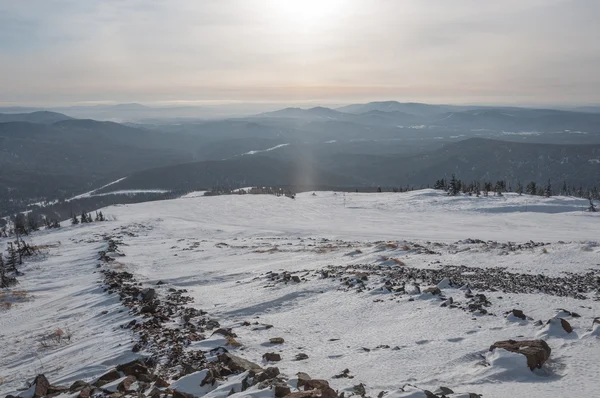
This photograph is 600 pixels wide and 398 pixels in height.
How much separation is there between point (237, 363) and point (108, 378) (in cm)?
292

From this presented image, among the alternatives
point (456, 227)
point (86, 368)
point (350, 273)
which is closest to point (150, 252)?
point (350, 273)

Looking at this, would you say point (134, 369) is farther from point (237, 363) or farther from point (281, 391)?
point (281, 391)

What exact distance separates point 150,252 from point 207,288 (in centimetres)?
1522

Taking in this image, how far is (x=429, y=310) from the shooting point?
40.3 feet

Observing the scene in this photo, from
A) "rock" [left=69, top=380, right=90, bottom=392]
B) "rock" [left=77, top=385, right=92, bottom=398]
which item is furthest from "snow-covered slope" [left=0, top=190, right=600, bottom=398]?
"rock" [left=77, top=385, right=92, bottom=398]

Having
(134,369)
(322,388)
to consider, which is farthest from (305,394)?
(134,369)

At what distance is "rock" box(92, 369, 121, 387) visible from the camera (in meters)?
8.73

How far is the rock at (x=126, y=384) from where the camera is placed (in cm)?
822

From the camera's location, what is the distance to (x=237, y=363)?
8.89 meters

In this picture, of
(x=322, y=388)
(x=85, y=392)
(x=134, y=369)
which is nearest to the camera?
(x=322, y=388)

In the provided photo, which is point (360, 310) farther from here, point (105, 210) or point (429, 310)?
point (105, 210)

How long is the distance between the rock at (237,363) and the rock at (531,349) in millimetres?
5349

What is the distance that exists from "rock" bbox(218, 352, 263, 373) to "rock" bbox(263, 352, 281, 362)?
503 mm

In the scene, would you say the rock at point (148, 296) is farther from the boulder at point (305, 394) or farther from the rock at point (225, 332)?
the boulder at point (305, 394)
